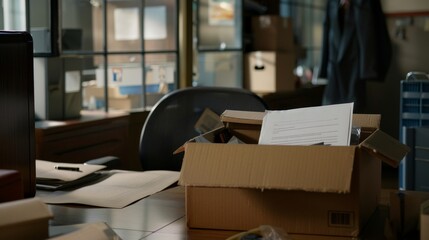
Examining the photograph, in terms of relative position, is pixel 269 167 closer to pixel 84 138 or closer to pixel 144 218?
pixel 144 218

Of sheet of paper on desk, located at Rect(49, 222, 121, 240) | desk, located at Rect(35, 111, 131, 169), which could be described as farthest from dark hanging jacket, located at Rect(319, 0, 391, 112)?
sheet of paper on desk, located at Rect(49, 222, 121, 240)

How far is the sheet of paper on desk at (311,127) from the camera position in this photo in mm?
1424

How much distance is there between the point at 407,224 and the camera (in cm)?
138

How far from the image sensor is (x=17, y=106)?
1.61m

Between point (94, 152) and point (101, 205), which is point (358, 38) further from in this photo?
point (101, 205)

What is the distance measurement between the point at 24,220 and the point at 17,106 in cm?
53

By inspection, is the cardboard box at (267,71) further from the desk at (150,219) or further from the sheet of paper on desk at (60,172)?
the desk at (150,219)

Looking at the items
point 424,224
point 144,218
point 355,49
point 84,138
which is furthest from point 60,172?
point 355,49

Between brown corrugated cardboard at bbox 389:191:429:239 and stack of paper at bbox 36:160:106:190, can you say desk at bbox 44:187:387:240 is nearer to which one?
brown corrugated cardboard at bbox 389:191:429:239

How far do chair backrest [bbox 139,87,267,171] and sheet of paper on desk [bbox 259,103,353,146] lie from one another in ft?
3.26

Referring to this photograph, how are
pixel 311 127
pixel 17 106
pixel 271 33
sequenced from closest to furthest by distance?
pixel 311 127 < pixel 17 106 < pixel 271 33

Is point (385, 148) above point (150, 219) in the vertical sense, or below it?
above

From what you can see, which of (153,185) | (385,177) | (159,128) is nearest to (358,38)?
(385,177)

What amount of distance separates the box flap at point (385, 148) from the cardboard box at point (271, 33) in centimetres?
390
